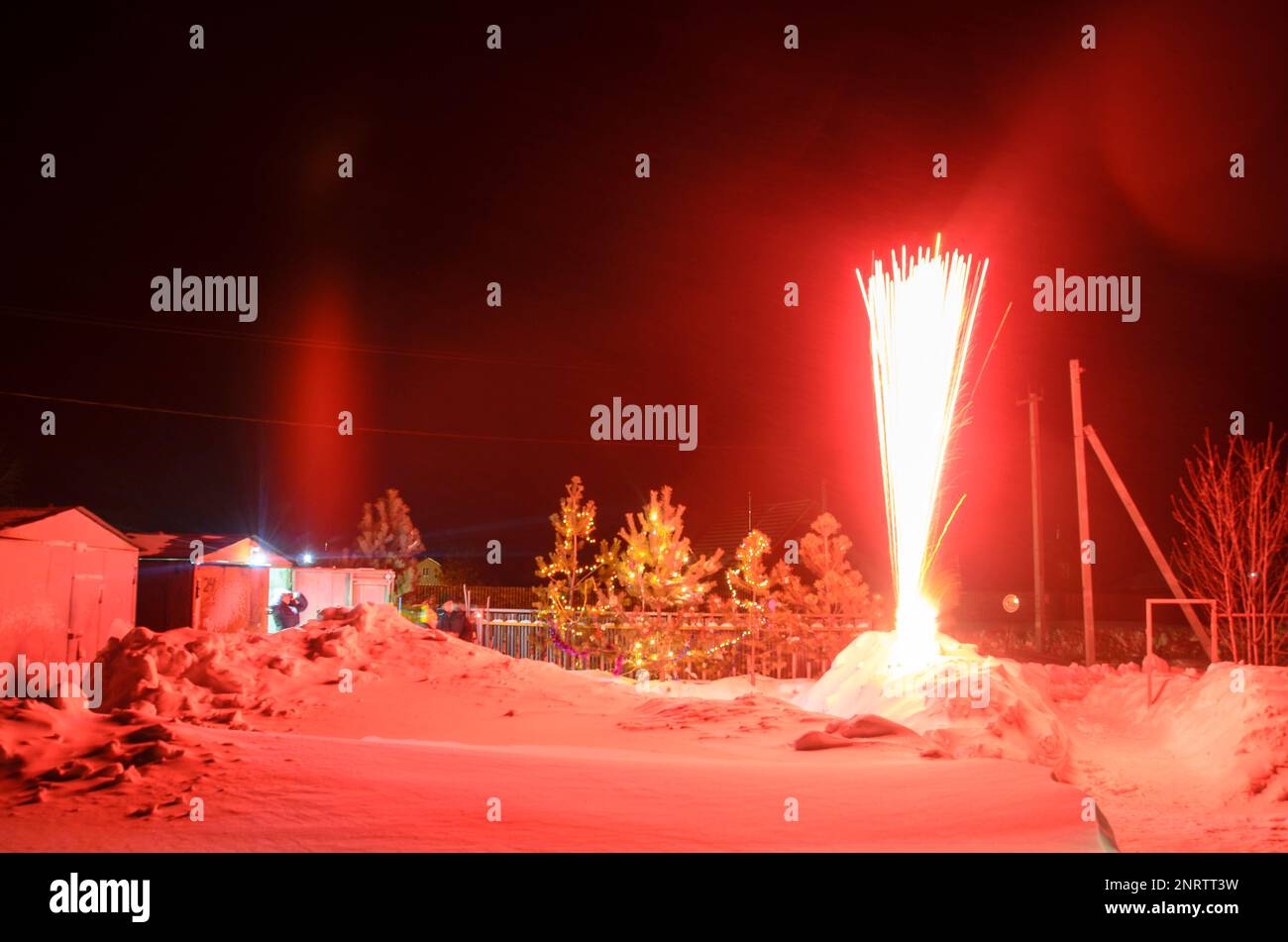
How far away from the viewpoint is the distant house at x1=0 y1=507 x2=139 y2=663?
1672cm

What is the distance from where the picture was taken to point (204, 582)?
23734 millimetres

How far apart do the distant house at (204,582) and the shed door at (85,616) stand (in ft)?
13.8

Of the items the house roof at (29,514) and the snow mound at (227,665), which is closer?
the snow mound at (227,665)

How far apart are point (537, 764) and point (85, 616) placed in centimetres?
1379

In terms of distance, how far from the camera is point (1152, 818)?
9703mm

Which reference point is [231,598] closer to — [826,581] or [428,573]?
[826,581]

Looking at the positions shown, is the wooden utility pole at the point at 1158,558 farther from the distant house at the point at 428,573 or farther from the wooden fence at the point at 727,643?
the distant house at the point at 428,573

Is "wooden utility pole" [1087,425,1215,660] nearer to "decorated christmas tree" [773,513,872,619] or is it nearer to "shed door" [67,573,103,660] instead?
"decorated christmas tree" [773,513,872,619]

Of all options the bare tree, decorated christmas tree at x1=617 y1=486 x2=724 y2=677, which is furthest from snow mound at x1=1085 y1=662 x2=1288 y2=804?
decorated christmas tree at x1=617 y1=486 x2=724 y2=677

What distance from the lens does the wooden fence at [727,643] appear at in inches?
804

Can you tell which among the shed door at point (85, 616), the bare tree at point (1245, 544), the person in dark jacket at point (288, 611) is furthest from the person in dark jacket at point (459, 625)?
the bare tree at point (1245, 544)

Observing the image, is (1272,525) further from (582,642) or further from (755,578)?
(582,642)

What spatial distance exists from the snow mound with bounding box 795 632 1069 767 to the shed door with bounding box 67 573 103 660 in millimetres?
13563
